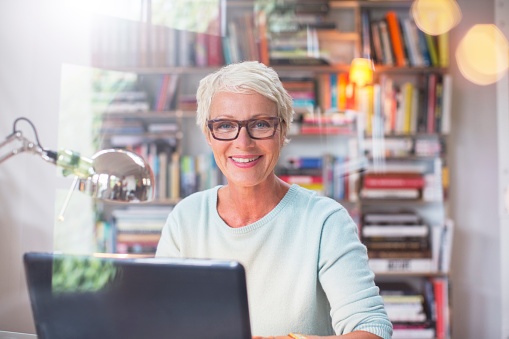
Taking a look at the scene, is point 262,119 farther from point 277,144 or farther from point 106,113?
point 106,113

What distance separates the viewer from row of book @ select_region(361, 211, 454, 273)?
10.2 feet

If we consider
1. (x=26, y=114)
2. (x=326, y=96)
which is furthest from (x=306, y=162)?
(x=26, y=114)

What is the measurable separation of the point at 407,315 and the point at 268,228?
6.90ft

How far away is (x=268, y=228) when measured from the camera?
1171 millimetres

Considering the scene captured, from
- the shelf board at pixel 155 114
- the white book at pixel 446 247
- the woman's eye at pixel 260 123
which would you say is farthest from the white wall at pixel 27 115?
the white book at pixel 446 247

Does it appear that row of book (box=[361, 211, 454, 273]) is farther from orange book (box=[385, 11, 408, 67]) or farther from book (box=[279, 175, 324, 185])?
orange book (box=[385, 11, 408, 67])

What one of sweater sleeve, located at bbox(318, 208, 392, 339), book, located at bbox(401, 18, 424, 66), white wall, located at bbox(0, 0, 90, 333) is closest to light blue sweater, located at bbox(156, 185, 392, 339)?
sweater sleeve, located at bbox(318, 208, 392, 339)

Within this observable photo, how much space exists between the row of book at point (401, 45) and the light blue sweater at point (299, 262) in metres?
2.11

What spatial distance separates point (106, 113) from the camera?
124 inches

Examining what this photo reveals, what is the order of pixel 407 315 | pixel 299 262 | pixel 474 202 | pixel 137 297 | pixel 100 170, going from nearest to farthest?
pixel 137 297 < pixel 100 170 < pixel 299 262 < pixel 407 315 < pixel 474 202

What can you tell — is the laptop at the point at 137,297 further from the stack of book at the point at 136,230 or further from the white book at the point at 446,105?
the white book at the point at 446,105

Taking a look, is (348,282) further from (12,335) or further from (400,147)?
(400,147)

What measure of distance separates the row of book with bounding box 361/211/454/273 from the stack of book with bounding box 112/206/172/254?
104cm

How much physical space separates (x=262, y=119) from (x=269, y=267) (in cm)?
27
